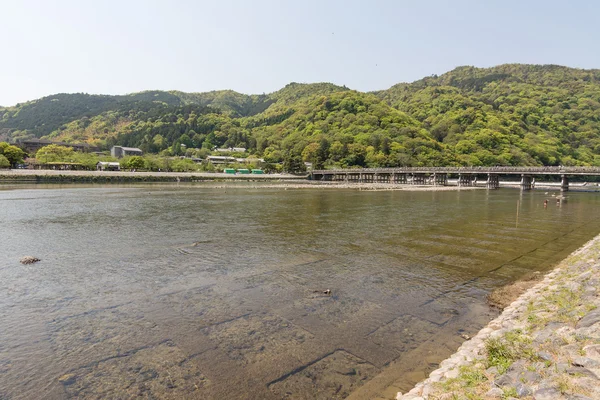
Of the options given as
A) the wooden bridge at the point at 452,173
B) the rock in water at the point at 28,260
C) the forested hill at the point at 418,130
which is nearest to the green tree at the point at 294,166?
the wooden bridge at the point at 452,173

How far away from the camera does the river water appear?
19.8 feet

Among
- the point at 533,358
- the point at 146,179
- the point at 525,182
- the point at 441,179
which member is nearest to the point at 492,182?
the point at 525,182

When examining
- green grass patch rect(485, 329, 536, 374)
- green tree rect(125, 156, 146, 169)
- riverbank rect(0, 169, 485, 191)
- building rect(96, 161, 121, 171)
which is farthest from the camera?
green tree rect(125, 156, 146, 169)

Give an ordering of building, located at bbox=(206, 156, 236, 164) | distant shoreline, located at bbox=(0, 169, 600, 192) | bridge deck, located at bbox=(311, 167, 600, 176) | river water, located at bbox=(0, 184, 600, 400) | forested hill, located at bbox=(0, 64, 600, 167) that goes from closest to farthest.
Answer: river water, located at bbox=(0, 184, 600, 400) < bridge deck, located at bbox=(311, 167, 600, 176) < distant shoreline, located at bbox=(0, 169, 600, 192) < forested hill, located at bbox=(0, 64, 600, 167) < building, located at bbox=(206, 156, 236, 164)

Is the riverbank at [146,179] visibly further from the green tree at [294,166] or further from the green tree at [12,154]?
the green tree at [12,154]

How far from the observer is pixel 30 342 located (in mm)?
7207

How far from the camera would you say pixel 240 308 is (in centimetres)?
916

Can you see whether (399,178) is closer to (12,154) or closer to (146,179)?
(146,179)

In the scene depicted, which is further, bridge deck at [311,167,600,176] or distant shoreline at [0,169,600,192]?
distant shoreline at [0,169,600,192]

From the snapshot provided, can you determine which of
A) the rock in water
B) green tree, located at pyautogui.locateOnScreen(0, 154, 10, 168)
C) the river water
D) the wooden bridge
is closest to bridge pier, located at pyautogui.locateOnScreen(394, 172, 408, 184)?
the wooden bridge

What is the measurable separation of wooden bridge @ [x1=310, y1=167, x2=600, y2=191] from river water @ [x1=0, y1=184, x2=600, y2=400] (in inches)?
2353

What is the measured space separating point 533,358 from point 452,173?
10425 cm

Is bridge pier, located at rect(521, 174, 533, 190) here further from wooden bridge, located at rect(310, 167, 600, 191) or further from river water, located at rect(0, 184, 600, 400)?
river water, located at rect(0, 184, 600, 400)

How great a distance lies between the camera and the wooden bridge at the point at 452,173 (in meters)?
68.6
